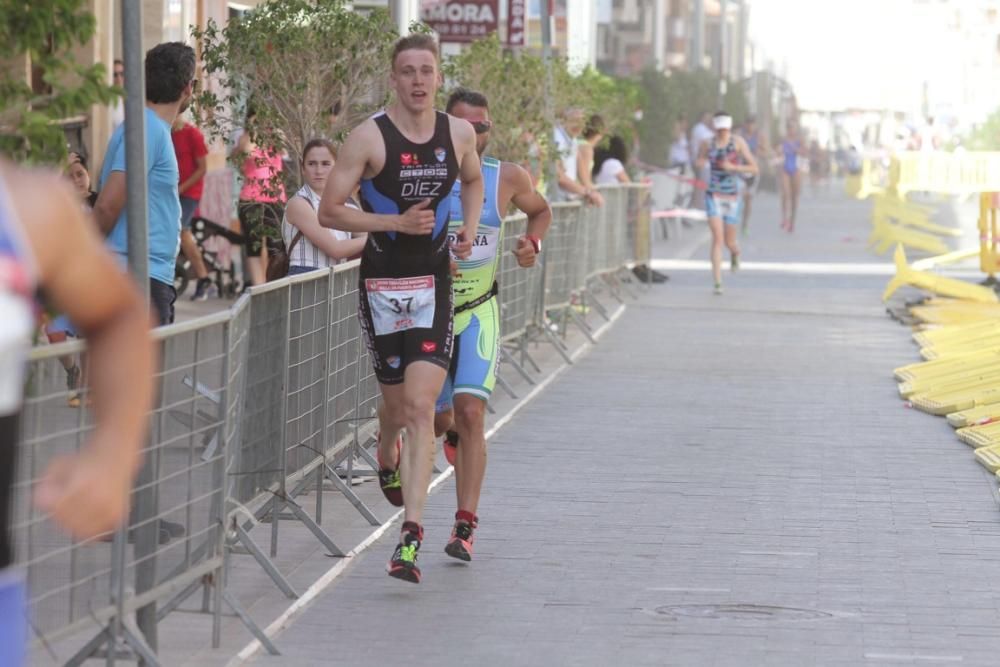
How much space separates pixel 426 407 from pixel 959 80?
7849 cm

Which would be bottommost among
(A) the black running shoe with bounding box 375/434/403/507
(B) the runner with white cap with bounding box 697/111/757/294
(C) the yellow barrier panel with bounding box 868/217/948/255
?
(C) the yellow barrier panel with bounding box 868/217/948/255

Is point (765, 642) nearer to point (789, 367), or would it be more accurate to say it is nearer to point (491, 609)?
point (491, 609)

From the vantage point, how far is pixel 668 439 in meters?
11.6

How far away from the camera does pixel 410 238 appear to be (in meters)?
7.64

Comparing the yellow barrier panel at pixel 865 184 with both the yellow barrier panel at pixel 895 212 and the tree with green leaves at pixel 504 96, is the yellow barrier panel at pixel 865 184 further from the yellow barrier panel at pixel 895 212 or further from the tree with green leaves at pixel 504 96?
the tree with green leaves at pixel 504 96

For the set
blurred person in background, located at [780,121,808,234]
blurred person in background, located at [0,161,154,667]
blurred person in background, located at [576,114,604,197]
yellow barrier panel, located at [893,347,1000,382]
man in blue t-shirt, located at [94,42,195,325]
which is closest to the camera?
blurred person in background, located at [0,161,154,667]

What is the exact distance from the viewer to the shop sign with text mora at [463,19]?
64.9 feet

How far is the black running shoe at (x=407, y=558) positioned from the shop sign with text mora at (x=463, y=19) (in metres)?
12.5

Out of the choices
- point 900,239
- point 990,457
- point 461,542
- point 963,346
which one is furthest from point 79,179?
point 900,239

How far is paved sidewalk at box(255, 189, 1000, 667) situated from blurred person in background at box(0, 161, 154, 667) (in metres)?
3.46

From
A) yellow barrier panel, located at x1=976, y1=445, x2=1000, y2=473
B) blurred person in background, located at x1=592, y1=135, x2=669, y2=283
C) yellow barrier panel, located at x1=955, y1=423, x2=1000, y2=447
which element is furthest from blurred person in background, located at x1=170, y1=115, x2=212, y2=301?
blurred person in background, located at x1=592, y1=135, x2=669, y2=283

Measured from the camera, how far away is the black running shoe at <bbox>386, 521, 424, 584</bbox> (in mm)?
7395

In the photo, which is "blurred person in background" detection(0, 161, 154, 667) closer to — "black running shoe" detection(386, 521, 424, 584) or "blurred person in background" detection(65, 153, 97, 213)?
"black running shoe" detection(386, 521, 424, 584)

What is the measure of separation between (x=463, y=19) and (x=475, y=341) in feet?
Answer: 40.1
